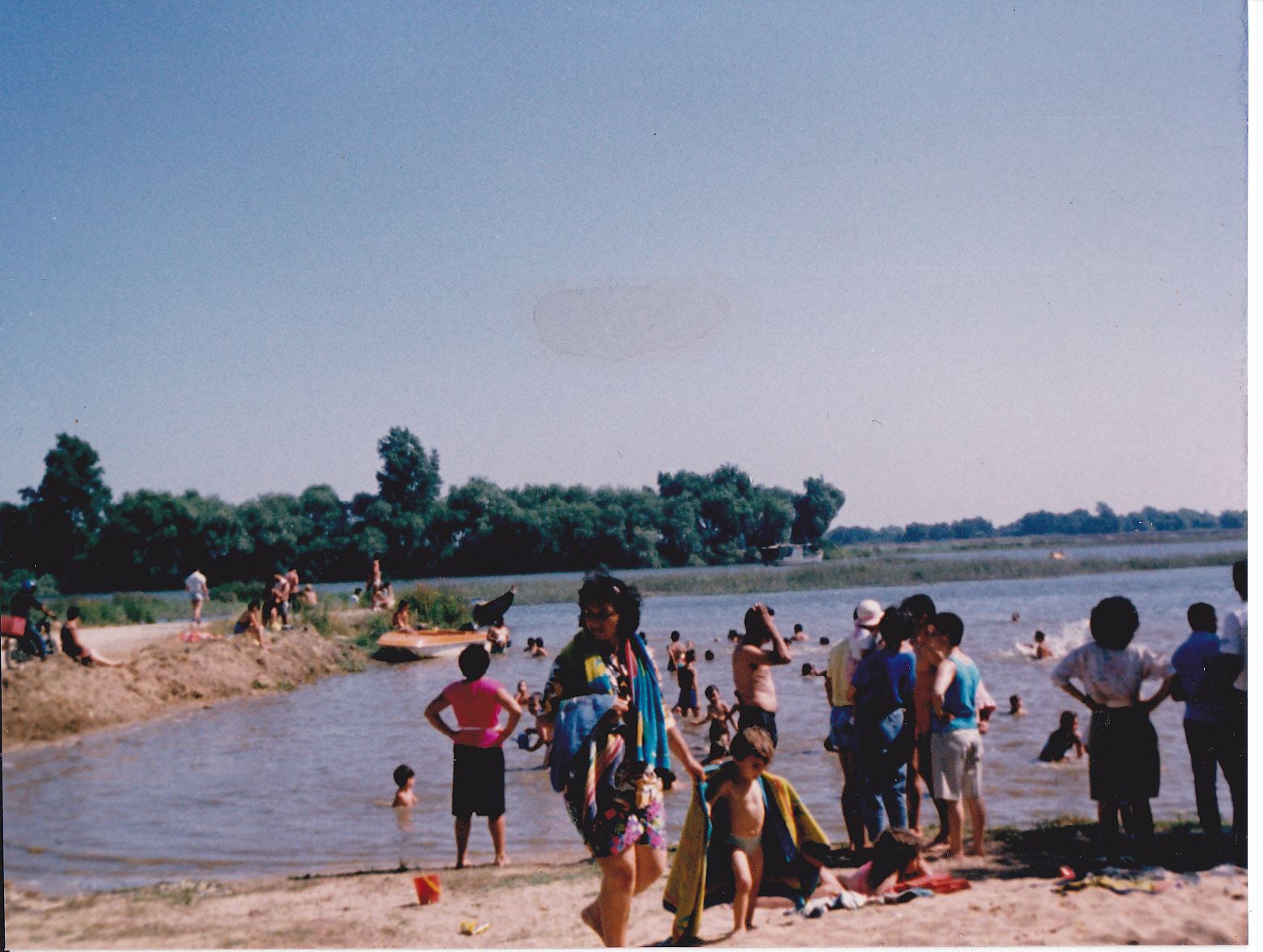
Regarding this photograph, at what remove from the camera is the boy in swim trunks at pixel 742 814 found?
4976 millimetres

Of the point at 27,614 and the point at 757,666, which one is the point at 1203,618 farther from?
the point at 27,614

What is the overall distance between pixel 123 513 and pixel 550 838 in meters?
22.5

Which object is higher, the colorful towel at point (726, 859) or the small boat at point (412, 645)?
the colorful towel at point (726, 859)

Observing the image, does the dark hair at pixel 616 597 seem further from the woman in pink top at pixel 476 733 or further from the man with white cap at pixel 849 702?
the man with white cap at pixel 849 702

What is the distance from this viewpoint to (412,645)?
23.5 m

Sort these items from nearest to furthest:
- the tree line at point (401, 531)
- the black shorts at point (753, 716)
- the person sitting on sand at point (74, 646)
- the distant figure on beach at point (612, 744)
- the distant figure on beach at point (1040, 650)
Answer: the distant figure on beach at point (612, 744), the black shorts at point (753, 716), the person sitting on sand at point (74, 646), the distant figure on beach at point (1040, 650), the tree line at point (401, 531)

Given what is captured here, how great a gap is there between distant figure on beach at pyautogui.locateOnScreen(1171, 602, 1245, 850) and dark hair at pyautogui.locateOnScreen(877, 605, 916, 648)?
4.62ft

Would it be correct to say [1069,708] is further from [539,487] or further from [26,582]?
[539,487]

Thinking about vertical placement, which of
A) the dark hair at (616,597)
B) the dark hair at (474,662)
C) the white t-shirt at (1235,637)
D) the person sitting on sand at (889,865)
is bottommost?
the person sitting on sand at (889,865)

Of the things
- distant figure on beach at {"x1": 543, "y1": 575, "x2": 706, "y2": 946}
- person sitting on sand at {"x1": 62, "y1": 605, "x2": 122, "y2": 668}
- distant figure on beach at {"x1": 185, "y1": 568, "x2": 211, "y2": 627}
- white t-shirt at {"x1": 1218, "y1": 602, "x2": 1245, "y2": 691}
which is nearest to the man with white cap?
white t-shirt at {"x1": 1218, "y1": 602, "x2": 1245, "y2": 691}

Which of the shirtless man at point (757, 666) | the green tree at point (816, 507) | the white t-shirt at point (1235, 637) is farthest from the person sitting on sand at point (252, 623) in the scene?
the green tree at point (816, 507)

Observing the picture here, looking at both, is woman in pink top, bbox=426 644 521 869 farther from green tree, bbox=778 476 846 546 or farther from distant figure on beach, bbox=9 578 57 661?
A: green tree, bbox=778 476 846 546

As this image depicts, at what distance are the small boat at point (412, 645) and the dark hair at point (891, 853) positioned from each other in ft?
62.1

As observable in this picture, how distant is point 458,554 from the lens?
107 ft
